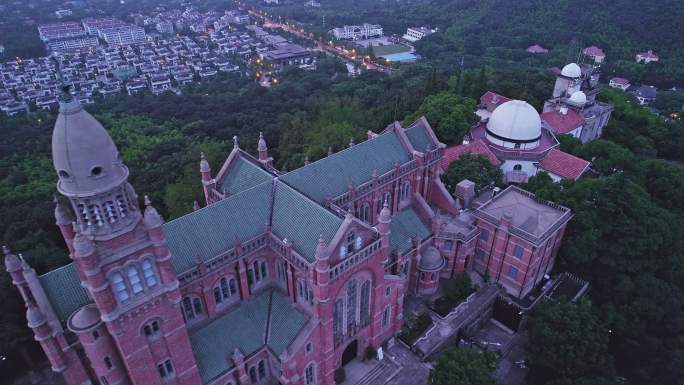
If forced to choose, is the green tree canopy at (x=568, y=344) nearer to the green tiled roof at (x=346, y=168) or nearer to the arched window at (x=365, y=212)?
the arched window at (x=365, y=212)

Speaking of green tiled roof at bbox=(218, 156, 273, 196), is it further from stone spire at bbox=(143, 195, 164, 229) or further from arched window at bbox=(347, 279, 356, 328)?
stone spire at bbox=(143, 195, 164, 229)

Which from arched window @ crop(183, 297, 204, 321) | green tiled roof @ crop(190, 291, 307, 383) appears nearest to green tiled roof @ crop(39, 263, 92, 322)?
arched window @ crop(183, 297, 204, 321)

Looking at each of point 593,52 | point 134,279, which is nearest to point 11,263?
point 134,279

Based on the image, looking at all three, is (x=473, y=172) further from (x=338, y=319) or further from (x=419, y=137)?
(x=338, y=319)

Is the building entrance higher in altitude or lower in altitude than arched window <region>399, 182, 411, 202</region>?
lower

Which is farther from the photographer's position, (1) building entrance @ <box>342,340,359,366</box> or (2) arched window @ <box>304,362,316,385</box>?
(1) building entrance @ <box>342,340,359,366</box>

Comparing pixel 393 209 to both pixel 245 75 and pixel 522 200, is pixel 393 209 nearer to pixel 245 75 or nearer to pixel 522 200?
pixel 522 200

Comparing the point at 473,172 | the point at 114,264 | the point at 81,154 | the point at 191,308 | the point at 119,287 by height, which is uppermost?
the point at 81,154
